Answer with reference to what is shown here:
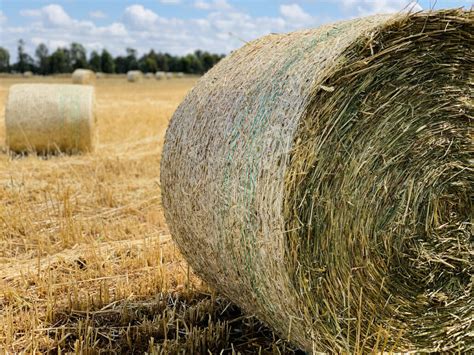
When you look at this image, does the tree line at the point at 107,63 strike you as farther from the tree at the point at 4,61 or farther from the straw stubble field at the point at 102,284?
the straw stubble field at the point at 102,284

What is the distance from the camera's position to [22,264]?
4656 mm

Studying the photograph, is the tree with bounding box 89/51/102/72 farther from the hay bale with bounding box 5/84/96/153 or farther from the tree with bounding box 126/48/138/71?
the hay bale with bounding box 5/84/96/153

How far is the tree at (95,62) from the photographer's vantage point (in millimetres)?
65688

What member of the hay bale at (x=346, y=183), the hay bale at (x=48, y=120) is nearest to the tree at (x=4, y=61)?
the hay bale at (x=48, y=120)

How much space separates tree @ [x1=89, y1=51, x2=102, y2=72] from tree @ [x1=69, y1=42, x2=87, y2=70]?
74 cm

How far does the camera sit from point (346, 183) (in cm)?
301

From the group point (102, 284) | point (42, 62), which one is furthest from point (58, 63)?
point (102, 284)

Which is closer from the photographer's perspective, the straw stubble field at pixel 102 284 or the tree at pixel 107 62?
the straw stubble field at pixel 102 284

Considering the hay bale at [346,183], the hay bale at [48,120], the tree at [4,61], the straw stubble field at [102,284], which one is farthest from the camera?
the tree at [4,61]

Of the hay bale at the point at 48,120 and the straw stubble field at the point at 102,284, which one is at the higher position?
the hay bale at the point at 48,120

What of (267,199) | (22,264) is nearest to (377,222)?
(267,199)

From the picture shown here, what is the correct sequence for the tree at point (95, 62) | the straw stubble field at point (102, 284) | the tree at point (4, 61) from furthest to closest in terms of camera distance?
the tree at point (95, 62) < the tree at point (4, 61) < the straw stubble field at point (102, 284)

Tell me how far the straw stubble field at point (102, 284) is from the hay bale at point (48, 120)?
2312 millimetres

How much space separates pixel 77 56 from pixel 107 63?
28.8ft
